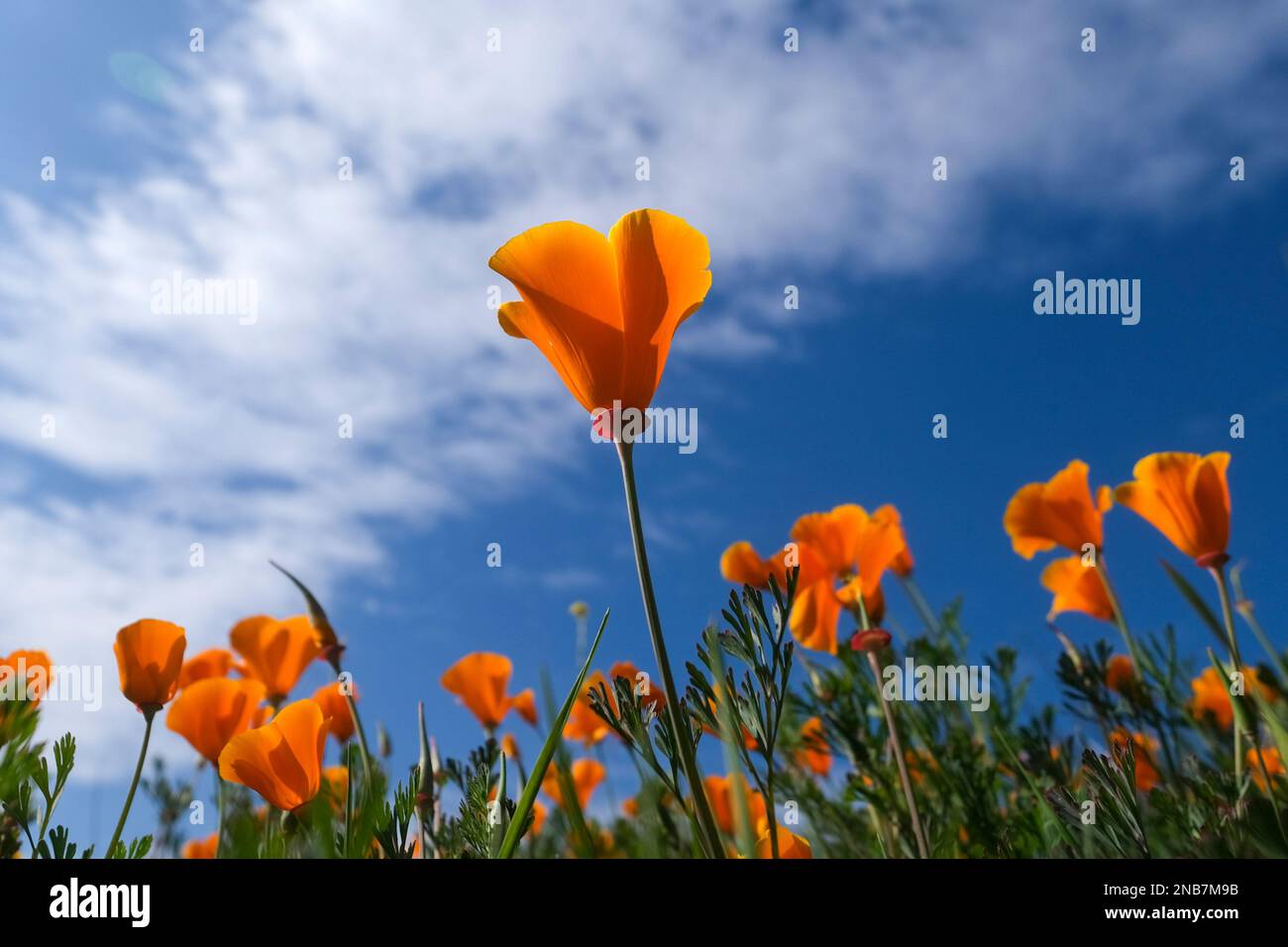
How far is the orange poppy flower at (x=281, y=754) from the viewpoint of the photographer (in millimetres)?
1040

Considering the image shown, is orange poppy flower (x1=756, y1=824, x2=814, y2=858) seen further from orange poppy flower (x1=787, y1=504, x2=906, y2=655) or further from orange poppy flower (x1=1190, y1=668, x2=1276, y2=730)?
orange poppy flower (x1=1190, y1=668, x2=1276, y2=730)

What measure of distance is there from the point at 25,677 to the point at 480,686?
4.35 feet

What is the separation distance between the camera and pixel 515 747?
243 centimetres

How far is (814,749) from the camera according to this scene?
2.16m

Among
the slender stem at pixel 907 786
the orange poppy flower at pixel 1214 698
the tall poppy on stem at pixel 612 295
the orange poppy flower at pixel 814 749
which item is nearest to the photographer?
the tall poppy on stem at pixel 612 295

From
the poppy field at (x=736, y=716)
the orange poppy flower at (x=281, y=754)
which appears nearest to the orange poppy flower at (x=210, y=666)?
the poppy field at (x=736, y=716)

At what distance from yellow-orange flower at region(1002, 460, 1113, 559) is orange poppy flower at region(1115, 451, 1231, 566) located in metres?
0.25

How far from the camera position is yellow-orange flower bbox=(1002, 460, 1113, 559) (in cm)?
215

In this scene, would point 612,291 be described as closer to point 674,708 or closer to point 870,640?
point 674,708

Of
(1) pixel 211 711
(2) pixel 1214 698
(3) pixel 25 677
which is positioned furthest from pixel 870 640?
(2) pixel 1214 698

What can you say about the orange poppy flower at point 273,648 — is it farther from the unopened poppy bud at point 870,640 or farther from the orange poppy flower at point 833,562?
the unopened poppy bud at point 870,640
